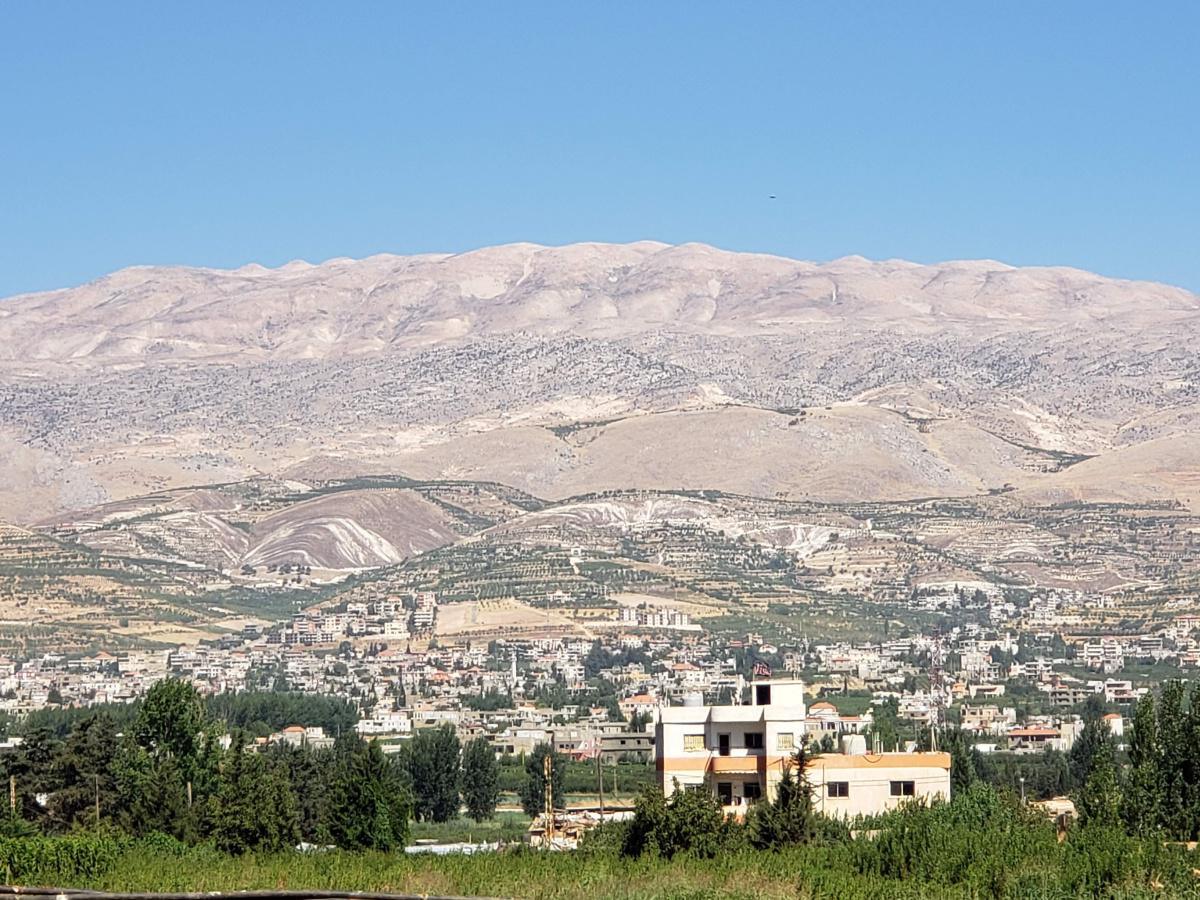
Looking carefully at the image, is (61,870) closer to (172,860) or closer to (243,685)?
(172,860)

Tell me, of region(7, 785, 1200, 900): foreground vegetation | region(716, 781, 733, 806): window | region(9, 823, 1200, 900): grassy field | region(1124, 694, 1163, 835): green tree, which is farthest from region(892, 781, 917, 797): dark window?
region(9, 823, 1200, 900): grassy field

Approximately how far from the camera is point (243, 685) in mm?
178625

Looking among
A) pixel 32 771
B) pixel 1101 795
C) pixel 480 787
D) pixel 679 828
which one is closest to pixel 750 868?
pixel 679 828

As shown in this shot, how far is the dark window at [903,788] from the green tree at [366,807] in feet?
45.1

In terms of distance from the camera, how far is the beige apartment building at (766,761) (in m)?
57.6

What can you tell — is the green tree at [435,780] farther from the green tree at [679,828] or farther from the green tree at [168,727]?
the green tree at [679,828]

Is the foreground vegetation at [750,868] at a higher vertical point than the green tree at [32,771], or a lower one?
lower

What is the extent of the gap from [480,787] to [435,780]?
2115mm

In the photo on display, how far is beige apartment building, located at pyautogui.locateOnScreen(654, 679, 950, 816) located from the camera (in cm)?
5756

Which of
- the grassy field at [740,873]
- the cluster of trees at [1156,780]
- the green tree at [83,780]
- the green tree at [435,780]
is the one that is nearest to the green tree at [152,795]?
the green tree at [83,780]

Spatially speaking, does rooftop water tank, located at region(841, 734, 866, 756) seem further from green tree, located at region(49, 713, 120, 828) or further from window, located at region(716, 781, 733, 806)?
green tree, located at region(49, 713, 120, 828)

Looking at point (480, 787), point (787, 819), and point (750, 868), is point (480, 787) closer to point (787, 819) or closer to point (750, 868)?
point (787, 819)

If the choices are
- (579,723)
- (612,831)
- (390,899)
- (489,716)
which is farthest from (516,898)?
(489,716)

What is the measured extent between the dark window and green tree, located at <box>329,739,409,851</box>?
1374 cm
